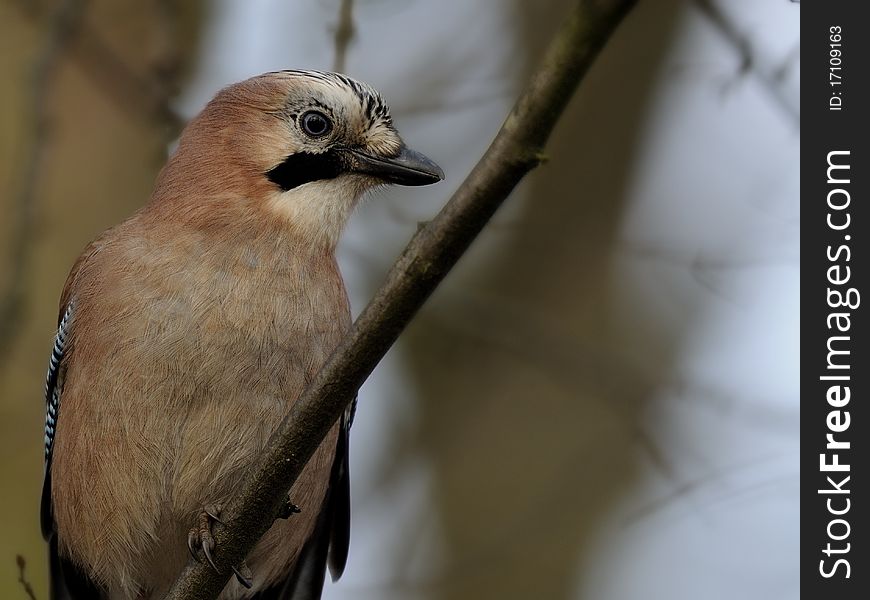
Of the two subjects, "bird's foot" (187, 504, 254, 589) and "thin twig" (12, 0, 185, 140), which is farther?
"thin twig" (12, 0, 185, 140)

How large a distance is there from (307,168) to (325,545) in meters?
2.06

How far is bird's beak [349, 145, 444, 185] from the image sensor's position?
534 cm

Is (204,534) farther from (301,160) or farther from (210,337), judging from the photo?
(301,160)

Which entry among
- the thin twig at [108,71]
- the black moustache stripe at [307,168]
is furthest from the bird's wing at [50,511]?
the thin twig at [108,71]

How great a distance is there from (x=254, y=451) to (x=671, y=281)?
4069 millimetres

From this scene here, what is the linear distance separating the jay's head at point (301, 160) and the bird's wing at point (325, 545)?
121cm

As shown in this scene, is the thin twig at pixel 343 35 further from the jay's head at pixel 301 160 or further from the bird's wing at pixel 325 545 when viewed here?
the bird's wing at pixel 325 545

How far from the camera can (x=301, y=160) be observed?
5.48 meters

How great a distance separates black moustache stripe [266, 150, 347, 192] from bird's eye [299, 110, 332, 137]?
0.11m

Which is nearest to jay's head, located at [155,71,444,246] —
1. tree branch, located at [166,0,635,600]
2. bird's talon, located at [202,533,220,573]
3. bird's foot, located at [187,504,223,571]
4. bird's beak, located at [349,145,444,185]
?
bird's beak, located at [349,145,444,185]

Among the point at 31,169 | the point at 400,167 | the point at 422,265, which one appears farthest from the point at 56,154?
the point at 422,265

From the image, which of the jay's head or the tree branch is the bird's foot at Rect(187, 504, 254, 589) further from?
the jay's head
